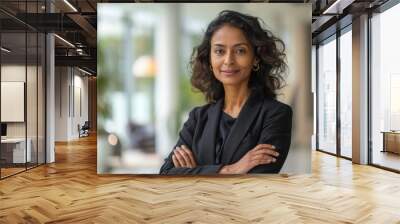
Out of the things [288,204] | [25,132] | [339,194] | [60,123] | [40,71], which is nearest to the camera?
[288,204]

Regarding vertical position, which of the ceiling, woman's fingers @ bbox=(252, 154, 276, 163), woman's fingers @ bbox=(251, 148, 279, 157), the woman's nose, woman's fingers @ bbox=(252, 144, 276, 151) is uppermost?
the ceiling

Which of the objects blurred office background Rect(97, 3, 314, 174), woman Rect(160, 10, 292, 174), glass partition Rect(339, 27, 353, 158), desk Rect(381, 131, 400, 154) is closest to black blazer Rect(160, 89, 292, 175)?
woman Rect(160, 10, 292, 174)

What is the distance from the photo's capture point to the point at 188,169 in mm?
6367

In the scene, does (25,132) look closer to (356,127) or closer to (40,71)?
(40,71)

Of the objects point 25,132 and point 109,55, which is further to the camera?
point 25,132

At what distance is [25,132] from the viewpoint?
775cm

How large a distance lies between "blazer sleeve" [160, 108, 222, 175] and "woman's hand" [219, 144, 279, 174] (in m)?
0.18

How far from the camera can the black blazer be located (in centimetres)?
612

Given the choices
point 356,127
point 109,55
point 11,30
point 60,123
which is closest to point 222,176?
point 109,55

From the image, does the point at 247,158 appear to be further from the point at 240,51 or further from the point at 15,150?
the point at 15,150

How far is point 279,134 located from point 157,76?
6.93 feet

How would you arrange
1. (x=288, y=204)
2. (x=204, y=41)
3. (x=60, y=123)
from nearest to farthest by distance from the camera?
1. (x=288, y=204)
2. (x=204, y=41)
3. (x=60, y=123)

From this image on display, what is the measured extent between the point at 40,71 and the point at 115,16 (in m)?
2.93

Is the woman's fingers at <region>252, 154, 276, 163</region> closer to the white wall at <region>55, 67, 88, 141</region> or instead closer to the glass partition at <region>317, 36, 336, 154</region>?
the glass partition at <region>317, 36, 336, 154</region>
